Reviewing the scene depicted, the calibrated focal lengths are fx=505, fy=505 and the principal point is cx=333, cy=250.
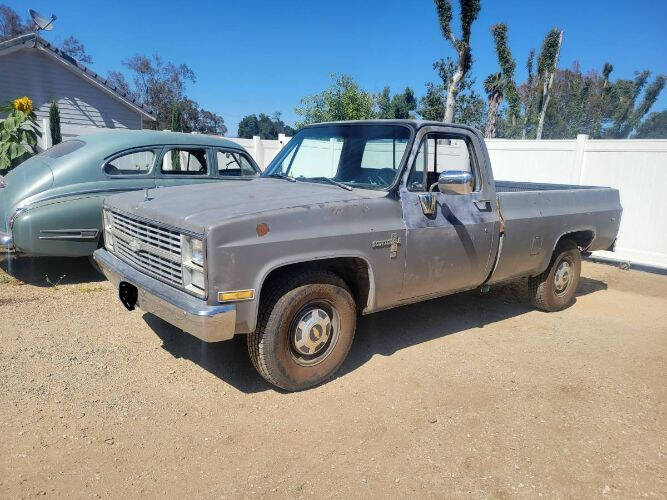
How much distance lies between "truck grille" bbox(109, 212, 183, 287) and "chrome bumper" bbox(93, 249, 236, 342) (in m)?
0.08

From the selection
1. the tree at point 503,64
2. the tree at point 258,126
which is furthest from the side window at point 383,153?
the tree at point 258,126

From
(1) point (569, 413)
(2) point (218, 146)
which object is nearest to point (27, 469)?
(1) point (569, 413)

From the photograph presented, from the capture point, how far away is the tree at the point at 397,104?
48531 mm

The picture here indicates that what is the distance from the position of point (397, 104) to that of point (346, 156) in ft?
157

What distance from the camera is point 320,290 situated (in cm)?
363

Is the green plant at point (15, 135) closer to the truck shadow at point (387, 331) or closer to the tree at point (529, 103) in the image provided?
the truck shadow at point (387, 331)

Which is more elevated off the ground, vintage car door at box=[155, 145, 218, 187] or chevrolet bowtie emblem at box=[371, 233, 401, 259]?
vintage car door at box=[155, 145, 218, 187]

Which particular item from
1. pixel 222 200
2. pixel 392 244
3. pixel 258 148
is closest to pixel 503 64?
pixel 258 148

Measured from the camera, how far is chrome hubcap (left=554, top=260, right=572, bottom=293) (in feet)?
19.6

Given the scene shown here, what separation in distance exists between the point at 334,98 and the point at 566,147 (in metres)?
19.7

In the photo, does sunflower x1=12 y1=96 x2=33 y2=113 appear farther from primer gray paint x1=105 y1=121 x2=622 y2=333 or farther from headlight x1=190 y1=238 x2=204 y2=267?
headlight x1=190 y1=238 x2=204 y2=267

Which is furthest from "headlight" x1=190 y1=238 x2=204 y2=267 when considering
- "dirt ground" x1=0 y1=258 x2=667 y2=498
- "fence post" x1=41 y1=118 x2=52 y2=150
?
"fence post" x1=41 y1=118 x2=52 y2=150

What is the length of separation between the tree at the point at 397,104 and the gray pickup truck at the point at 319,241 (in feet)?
147

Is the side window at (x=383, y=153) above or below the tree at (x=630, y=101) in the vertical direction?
below
